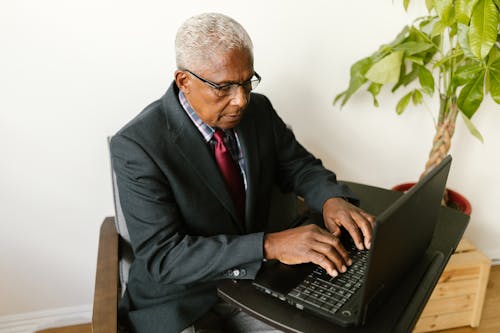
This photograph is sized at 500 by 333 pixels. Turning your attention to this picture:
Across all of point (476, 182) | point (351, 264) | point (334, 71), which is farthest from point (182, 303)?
point (476, 182)

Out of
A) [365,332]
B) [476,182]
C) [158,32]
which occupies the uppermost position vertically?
[158,32]

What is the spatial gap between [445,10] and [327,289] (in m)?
0.93

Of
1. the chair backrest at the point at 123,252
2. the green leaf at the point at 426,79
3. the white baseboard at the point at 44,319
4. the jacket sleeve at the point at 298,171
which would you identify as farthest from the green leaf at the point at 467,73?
the white baseboard at the point at 44,319

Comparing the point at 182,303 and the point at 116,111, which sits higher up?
the point at 116,111

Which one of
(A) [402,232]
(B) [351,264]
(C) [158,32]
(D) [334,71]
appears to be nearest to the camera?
(A) [402,232]

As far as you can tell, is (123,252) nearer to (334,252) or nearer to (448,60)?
(334,252)

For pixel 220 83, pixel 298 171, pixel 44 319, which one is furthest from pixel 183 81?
pixel 44 319

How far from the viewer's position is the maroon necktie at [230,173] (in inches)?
50.3

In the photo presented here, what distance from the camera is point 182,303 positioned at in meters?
1.20

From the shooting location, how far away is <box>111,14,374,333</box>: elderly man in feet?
3.54

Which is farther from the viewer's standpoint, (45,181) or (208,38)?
(45,181)

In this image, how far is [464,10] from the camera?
1.32 meters

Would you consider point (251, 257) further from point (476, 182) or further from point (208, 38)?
point (476, 182)

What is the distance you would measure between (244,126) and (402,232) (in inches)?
24.3
